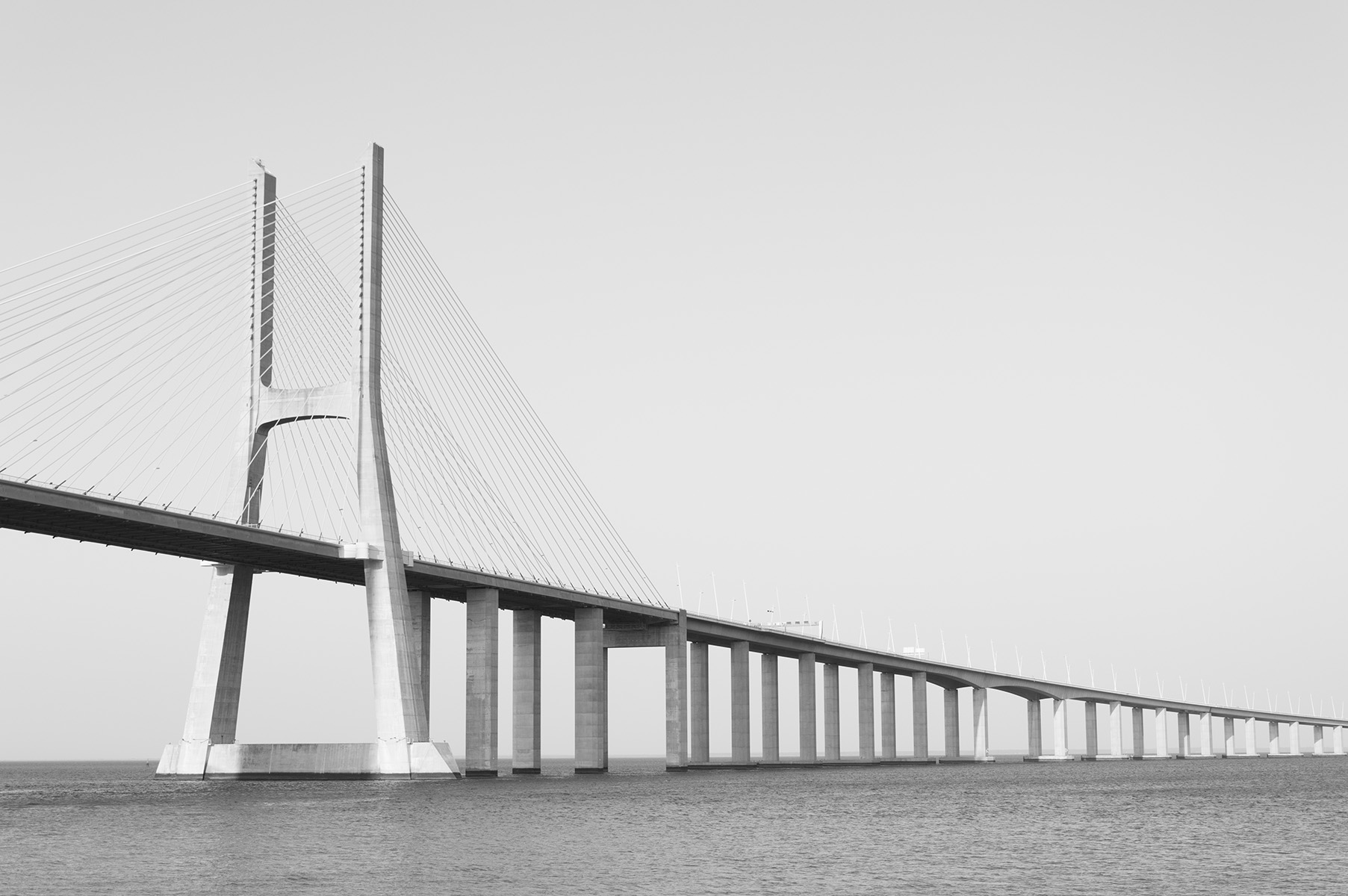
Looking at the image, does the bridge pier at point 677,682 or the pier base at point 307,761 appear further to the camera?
the bridge pier at point 677,682

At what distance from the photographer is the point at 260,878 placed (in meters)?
35.3

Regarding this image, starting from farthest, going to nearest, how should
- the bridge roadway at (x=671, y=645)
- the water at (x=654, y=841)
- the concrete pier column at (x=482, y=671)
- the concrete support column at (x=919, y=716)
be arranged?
the concrete support column at (x=919, y=716)
the concrete pier column at (x=482, y=671)
the bridge roadway at (x=671, y=645)
the water at (x=654, y=841)

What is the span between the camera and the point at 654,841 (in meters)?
46.8

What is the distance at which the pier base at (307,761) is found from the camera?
A: 65.7 m

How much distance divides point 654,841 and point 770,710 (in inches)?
2936

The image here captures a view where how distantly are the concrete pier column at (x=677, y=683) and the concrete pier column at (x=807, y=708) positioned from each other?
69.1 feet

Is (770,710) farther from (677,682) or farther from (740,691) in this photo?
(677,682)

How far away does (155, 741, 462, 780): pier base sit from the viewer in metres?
65.7

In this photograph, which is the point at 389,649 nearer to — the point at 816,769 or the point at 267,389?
the point at 267,389

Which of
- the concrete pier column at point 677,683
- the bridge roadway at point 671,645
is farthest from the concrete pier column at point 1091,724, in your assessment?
the concrete pier column at point 677,683

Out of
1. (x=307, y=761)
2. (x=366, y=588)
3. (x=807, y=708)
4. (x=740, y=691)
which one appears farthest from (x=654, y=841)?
(x=807, y=708)

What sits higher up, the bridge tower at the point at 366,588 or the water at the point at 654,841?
the bridge tower at the point at 366,588

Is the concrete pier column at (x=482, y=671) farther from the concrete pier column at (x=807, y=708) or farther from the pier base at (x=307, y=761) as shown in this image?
the concrete pier column at (x=807, y=708)

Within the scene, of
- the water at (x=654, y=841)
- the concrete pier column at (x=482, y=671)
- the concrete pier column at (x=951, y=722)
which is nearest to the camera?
the water at (x=654, y=841)
